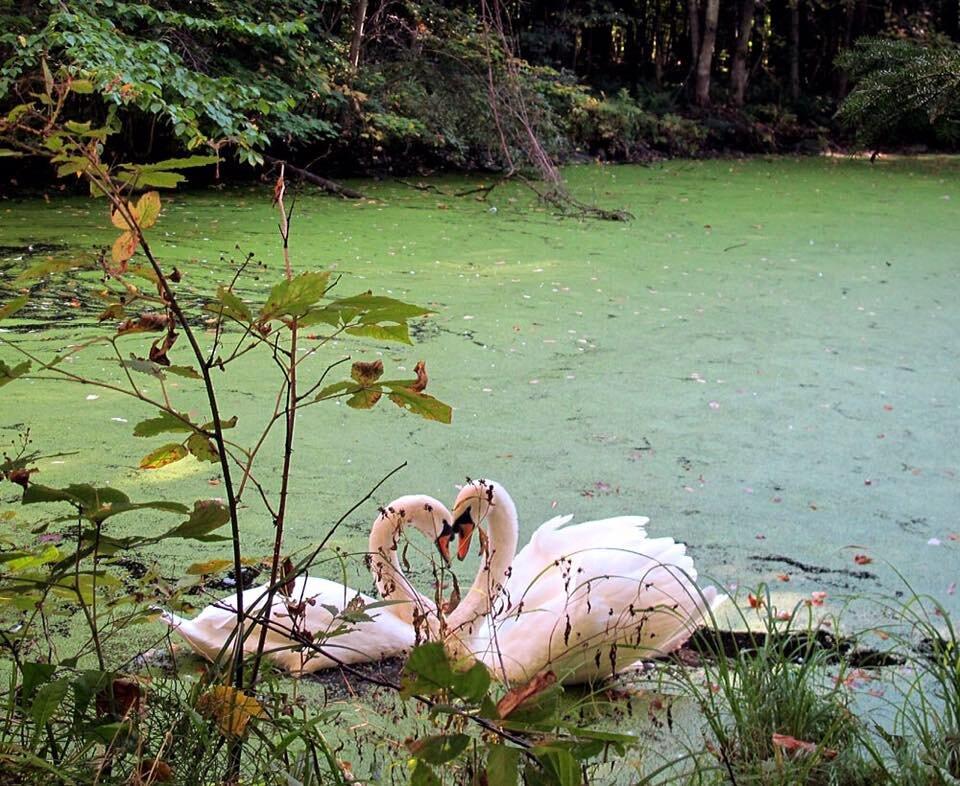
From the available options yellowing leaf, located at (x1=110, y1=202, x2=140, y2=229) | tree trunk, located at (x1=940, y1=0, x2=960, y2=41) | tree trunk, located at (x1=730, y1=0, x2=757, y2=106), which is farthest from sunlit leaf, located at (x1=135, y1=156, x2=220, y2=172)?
tree trunk, located at (x1=940, y1=0, x2=960, y2=41)

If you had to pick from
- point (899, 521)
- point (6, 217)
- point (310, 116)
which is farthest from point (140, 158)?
point (899, 521)

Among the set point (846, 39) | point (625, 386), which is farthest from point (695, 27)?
point (625, 386)

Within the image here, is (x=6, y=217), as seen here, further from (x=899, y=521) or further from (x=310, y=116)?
(x=899, y=521)

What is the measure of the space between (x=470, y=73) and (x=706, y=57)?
183 inches

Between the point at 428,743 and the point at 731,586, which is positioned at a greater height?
the point at 428,743

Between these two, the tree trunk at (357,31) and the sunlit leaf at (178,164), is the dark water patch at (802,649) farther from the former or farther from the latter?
the tree trunk at (357,31)

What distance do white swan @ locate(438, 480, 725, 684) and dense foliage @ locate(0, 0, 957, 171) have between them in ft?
2.50

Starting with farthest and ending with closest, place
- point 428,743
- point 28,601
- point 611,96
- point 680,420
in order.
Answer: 1. point 611,96
2. point 680,420
3. point 28,601
4. point 428,743

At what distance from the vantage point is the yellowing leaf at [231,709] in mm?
1041

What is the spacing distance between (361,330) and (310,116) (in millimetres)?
6421

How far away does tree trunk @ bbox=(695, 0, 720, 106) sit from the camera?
11445 mm

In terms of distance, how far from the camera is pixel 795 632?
1.99m

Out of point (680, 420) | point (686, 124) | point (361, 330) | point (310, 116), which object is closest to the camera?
point (361, 330)

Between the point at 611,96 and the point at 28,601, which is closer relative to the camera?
the point at 28,601
